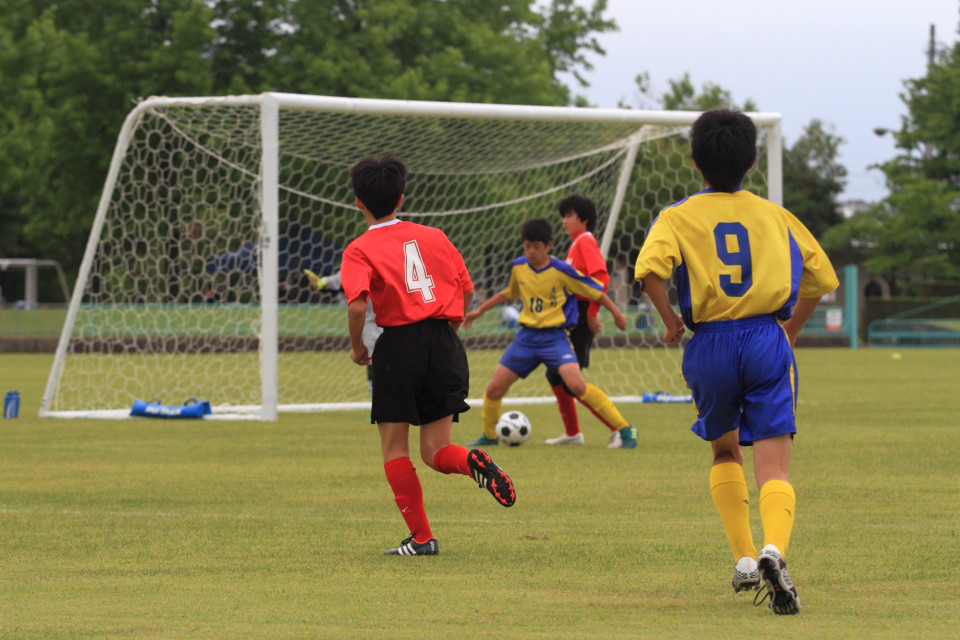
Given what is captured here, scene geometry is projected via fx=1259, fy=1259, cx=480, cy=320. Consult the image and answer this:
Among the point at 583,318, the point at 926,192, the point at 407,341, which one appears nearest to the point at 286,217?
the point at 583,318

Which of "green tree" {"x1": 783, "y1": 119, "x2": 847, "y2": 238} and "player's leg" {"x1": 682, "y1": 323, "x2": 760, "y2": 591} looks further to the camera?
"green tree" {"x1": 783, "y1": 119, "x2": 847, "y2": 238}

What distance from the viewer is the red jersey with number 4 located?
215 inches

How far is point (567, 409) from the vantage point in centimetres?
1070

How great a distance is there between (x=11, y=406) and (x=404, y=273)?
928 centimetres

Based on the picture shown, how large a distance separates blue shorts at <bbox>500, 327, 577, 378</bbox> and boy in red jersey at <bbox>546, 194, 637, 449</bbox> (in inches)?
5.7

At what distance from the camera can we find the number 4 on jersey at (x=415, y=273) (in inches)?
219

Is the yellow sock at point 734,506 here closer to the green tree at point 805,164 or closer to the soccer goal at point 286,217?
the soccer goal at point 286,217

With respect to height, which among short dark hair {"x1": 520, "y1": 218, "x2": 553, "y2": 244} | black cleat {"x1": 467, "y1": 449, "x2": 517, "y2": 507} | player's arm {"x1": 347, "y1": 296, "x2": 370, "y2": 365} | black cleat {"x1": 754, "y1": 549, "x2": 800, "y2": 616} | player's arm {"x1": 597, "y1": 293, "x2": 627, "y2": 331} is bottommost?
black cleat {"x1": 754, "y1": 549, "x2": 800, "y2": 616}

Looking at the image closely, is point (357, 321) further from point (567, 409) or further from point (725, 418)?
point (567, 409)

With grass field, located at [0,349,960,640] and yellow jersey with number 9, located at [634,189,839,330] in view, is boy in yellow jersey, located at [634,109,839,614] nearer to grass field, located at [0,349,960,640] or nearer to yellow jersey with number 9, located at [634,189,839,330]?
yellow jersey with number 9, located at [634,189,839,330]

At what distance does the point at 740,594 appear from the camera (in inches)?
177

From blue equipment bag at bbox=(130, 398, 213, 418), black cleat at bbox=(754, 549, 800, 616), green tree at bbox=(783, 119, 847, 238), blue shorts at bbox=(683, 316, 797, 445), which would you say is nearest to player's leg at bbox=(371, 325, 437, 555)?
blue shorts at bbox=(683, 316, 797, 445)

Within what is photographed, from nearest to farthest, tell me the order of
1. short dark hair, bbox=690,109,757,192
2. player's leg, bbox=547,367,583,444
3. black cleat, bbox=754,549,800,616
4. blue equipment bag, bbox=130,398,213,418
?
black cleat, bbox=754,549,800,616, short dark hair, bbox=690,109,757,192, player's leg, bbox=547,367,583,444, blue equipment bag, bbox=130,398,213,418

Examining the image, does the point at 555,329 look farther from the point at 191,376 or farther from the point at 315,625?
the point at 191,376
